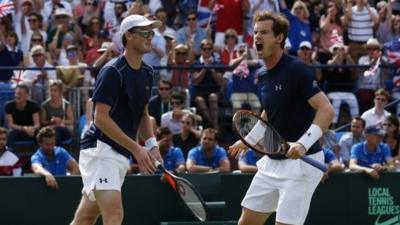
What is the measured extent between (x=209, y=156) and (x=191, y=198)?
3.41 metres

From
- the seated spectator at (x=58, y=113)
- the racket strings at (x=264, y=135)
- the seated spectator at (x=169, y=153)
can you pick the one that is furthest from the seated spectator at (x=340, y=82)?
the racket strings at (x=264, y=135)

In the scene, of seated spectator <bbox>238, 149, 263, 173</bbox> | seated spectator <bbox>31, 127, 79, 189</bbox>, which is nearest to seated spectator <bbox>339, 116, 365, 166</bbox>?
seated spectator <bbox>238, 149, 263, 173</bbox>

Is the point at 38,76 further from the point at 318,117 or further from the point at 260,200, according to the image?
the point at 318,117

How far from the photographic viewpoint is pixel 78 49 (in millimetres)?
16984

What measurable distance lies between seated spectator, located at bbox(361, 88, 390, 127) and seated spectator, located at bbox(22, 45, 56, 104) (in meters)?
4.26

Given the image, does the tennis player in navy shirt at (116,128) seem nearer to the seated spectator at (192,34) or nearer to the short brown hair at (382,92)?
the short brown hair at (382,92)

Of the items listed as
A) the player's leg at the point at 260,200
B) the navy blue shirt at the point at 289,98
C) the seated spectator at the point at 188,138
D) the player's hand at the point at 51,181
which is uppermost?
the navy blue shirt at the point at 289,98

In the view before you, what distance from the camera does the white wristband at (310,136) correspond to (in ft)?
28.2

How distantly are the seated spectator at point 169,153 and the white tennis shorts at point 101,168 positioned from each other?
4799 millimetres

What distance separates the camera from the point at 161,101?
15719 millimetres

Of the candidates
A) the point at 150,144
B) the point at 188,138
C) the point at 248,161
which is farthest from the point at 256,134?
the point at 188,138

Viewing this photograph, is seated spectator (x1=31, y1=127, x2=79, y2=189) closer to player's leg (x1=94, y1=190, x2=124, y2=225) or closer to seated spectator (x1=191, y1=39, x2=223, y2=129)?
seated spectator (x1=191, y1=39, x2=223, y2=129)

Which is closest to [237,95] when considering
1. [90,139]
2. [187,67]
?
[187,67]

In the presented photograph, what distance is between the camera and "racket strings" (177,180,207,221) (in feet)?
35.2
